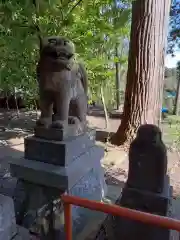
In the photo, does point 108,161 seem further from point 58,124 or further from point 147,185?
point 147,185

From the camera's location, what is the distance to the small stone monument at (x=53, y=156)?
77.4 inches

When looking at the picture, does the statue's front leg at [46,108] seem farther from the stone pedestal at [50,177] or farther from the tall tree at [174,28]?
the tall tree at [174,28]

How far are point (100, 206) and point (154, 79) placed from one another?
460cm

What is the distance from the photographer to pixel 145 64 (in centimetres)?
533

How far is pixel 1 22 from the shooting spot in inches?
149

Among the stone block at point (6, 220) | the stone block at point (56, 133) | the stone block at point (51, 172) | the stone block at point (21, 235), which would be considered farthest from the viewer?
the stone block at point (56, 133)

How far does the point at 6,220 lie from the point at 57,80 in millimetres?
1178

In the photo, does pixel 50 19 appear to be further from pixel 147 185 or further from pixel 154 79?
pixel 147 185

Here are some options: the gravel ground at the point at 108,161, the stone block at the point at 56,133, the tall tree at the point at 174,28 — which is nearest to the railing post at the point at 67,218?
the stone block at the point at 56,133

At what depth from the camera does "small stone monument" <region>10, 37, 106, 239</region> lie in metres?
1.96

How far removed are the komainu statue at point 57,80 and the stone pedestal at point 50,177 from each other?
8.7 inches

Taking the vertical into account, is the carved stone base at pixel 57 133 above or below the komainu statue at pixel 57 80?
below

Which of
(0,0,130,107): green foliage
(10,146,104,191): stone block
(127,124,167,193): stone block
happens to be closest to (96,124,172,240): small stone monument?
(127,124,167,193): stone block

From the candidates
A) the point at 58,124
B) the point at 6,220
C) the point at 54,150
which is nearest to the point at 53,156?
the point at 54,150
